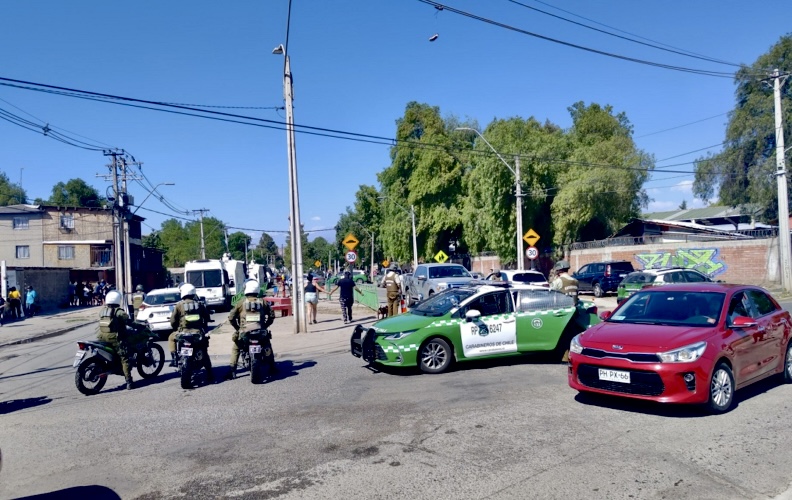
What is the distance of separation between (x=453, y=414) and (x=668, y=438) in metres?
2.42

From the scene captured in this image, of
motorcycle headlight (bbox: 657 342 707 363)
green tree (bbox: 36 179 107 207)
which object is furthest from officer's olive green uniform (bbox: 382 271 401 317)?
green tree (bbox: 36 179 107 207)

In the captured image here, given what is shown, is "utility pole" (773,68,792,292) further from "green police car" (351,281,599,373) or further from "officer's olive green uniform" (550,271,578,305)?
"green police car" (351,281,599,373)

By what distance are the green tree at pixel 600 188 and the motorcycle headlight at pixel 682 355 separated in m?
33.0

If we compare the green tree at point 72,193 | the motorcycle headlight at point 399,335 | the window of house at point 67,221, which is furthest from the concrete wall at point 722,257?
the green tree at point 72,193

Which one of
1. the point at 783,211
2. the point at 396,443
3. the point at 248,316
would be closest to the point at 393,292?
the point at 248,316

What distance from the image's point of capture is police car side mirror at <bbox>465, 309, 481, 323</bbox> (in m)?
10.8

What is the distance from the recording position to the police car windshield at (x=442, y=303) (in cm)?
1125

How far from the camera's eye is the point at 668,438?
654 centimetres

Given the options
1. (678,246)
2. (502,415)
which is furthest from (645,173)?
(502,415)

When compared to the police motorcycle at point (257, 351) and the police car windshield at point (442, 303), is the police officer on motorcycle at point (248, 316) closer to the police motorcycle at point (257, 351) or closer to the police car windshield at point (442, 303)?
the police motorcycle at point (257, 351)

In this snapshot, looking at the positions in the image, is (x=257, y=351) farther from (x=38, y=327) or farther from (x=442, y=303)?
(x=38, y=327)

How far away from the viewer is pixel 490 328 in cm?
1103

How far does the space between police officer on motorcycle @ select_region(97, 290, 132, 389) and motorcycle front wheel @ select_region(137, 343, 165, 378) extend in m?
0.62

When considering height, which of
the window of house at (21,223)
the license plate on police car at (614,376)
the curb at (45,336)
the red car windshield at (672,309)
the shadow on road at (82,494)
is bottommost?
the curb at (45,336)
